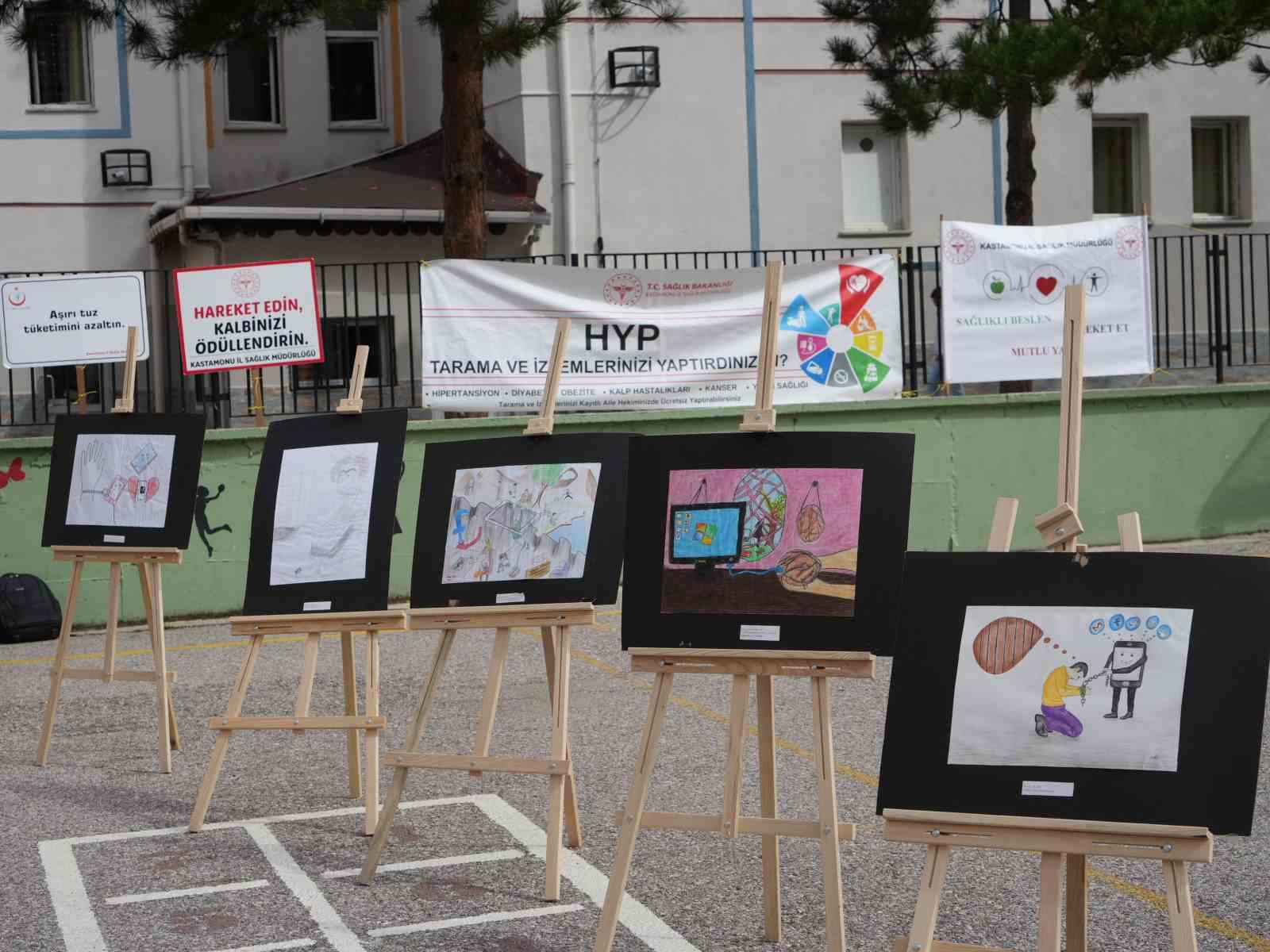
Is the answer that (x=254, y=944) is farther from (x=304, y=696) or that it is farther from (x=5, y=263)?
(x=5, y=263)

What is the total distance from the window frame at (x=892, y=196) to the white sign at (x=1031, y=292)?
620cm

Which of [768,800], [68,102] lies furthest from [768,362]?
[68,102]

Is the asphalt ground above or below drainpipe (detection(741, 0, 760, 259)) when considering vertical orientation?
below

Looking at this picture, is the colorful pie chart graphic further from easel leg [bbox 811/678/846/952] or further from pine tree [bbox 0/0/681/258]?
easel leg [bbox 811/678/846/952]

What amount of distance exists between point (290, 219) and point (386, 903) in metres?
13.3

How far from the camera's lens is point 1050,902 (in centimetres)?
352

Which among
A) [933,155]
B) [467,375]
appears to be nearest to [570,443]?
[467,375]

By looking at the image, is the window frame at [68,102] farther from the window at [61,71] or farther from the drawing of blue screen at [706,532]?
the drawing of blue screen at [706,532]

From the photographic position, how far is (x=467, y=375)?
12.0 meters

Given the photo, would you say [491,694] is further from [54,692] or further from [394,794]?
[54,692]

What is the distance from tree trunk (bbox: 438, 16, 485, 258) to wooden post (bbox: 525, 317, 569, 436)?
6.35 meters

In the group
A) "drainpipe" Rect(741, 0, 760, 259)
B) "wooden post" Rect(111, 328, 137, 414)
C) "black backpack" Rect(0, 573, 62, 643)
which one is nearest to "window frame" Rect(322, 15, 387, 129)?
"drainpipe" Rect(741, 0, 760, 259)

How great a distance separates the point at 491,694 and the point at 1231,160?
17.4 metres

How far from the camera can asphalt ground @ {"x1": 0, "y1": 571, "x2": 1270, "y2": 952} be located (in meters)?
4.99
